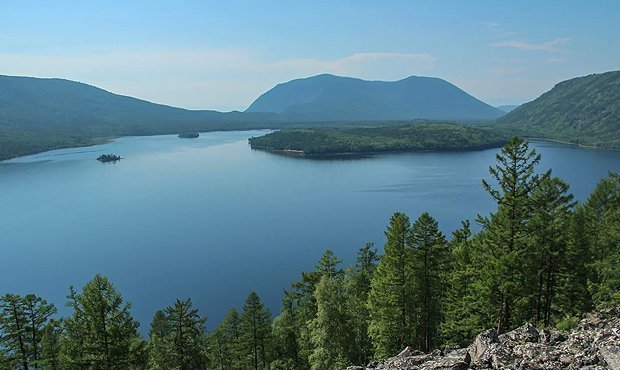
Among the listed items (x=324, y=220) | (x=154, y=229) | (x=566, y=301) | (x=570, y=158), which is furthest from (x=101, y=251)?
(x=570, y=158)

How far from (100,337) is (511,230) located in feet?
75.2

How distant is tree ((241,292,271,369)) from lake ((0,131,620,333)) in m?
20.8

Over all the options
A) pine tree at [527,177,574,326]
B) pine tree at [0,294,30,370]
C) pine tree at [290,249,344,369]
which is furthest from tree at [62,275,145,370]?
pine tree at [527,177,574,326]

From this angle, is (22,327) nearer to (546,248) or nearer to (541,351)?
(541,351)

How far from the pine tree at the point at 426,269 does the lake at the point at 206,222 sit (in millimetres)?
35338

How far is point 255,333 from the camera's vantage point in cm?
3909

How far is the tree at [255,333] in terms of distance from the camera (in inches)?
1532

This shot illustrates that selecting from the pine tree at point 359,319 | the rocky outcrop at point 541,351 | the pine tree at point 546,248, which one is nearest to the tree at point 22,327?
the pine tree at point 359,319

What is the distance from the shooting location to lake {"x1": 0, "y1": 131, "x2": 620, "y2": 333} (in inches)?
2790

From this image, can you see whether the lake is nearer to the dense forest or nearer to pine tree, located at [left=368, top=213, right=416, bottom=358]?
the dense forest

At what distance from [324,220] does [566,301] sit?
78.6 m

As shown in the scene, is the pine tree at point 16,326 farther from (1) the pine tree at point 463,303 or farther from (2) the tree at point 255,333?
(1) the pine tree at point 463,303

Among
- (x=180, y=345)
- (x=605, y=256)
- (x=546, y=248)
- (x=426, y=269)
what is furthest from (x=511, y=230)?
(x=180, y=345)

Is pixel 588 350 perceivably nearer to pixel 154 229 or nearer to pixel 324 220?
pixel 324 220
